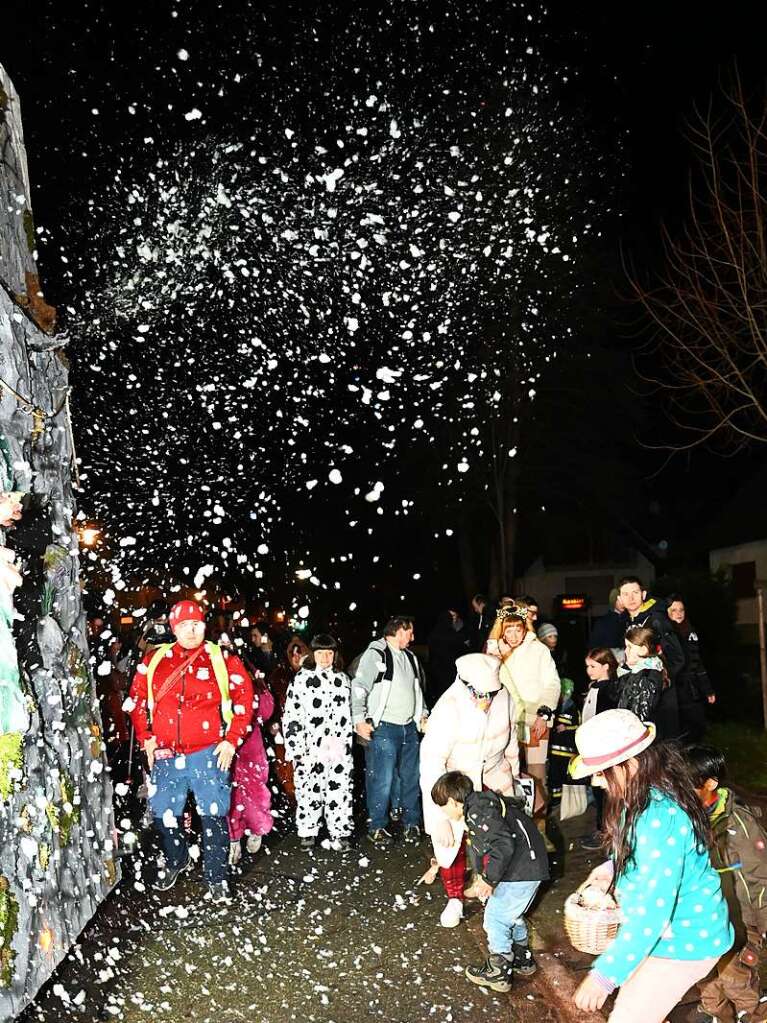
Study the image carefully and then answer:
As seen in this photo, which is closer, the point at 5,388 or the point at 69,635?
the point at 5,388

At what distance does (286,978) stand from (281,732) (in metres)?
4.08

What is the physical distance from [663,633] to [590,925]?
145 inches

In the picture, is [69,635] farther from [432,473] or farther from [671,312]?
[432,473]

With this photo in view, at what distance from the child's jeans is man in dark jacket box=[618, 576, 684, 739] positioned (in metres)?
2.80

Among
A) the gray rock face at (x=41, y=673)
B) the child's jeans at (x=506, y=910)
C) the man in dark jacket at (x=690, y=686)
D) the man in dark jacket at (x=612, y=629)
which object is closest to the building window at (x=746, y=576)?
the man in dark jacket at (x=690, y=686)

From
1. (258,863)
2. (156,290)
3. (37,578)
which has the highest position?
(156,290)

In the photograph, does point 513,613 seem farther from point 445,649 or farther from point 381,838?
point 445,649

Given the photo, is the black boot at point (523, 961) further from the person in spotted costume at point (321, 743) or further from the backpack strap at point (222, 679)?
the person in spotted costume at point (321, 743)

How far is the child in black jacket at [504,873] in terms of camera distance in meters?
5.29

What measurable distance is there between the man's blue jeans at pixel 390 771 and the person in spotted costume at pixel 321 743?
0.26 metres

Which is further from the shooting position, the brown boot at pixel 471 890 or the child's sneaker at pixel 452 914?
the child's sneaker at pixel 452 914

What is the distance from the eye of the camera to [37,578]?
17.7ft

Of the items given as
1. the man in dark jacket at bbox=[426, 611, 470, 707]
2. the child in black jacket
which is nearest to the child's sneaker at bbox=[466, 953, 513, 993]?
the child in black jacket

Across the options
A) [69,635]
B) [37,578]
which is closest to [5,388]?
[37,578]
